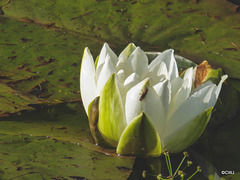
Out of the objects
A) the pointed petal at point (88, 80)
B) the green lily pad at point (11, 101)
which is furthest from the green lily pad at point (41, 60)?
the pointed petal at point (88, 80)

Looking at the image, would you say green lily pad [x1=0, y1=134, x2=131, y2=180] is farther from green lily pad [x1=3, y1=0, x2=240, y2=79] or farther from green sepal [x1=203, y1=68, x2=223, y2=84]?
green lily pad [x1=3, y1=0, x2=240, y2=79]

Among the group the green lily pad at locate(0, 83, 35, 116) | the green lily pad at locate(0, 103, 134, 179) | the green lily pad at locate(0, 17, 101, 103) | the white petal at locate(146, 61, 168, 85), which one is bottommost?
the green lily pad at locate(0, 103, 134, 179)

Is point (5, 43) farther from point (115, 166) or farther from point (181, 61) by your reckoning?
point (115, 166)

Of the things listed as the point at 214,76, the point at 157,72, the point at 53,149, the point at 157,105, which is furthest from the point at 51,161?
the point at 214,76

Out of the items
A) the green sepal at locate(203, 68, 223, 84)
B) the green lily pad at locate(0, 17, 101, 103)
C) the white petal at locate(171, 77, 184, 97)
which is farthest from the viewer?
the green lily pad at locate(0, 17, 101, 103)

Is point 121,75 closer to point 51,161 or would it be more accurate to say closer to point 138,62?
point 138,62

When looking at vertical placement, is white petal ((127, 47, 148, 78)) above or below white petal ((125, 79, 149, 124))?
above

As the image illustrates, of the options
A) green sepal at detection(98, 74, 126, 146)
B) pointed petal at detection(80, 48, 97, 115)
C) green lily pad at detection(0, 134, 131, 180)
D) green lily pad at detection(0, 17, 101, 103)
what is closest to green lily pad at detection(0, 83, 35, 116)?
green lily pad at detection(0, 17, 101, 103)
